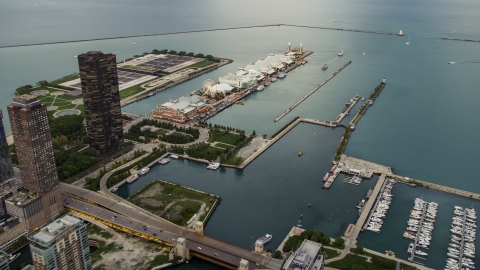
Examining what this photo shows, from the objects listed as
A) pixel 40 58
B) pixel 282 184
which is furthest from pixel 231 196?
pixel 40 58

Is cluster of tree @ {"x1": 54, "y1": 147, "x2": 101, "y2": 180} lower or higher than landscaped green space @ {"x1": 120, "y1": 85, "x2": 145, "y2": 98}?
lower

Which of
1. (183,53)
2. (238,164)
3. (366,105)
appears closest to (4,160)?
(238,164)

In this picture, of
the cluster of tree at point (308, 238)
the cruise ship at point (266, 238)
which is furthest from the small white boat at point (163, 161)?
the cluster of tree at point (308, 238)

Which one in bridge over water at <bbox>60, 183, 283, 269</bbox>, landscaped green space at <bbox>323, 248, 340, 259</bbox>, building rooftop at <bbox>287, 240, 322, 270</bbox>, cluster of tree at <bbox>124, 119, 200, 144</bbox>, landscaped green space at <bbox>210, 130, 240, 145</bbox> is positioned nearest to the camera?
building rooftop at <bbox>287, 240, 322, 270</bbox>

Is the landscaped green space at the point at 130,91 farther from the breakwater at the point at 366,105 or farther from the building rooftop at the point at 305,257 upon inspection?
the building rooftop at the point at 305,257

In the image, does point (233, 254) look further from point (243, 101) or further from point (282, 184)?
point (243, 101)

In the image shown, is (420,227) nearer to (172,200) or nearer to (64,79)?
(172,200)

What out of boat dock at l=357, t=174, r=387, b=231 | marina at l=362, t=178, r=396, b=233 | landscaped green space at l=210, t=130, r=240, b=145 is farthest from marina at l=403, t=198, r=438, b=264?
landscaped green space at l=210, t=130, r=240, b=145

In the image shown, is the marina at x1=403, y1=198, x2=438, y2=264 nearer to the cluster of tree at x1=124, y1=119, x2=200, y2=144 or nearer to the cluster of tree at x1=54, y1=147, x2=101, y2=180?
the cluster of tree at x1=124, y1=119, x2=200, y2=144
